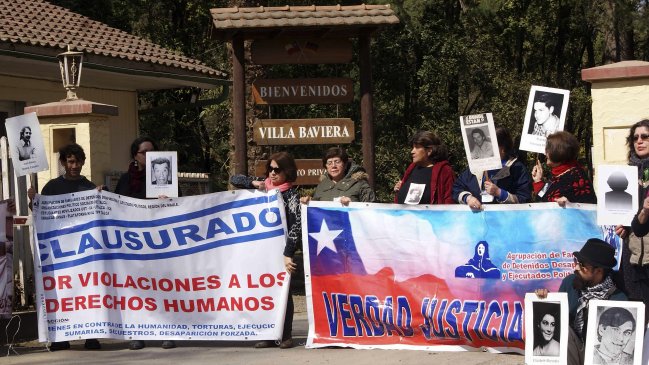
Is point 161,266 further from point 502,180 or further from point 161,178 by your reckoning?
point 502,180

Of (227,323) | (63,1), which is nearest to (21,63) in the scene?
(227,323)

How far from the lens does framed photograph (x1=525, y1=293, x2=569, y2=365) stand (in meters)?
7.23

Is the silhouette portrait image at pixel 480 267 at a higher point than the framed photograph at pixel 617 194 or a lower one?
lower

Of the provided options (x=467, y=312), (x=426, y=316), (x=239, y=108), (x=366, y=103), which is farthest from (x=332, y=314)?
(x=366, y=103)

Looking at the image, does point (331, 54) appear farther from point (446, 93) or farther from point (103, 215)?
point (446, 93)

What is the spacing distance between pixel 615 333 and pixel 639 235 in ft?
2.19

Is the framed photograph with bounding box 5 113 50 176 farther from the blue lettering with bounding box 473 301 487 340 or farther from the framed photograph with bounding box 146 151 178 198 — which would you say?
the blue lettering with bounding box 473 301 487 340

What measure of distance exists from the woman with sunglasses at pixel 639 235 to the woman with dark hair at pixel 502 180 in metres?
1.50

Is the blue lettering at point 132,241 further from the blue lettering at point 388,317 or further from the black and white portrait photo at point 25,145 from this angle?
the blue lettering at point 388,317

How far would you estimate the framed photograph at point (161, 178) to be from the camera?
9.43 m

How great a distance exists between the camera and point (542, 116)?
29.5 feet

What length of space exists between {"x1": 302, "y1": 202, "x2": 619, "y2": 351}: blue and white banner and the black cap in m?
1.20

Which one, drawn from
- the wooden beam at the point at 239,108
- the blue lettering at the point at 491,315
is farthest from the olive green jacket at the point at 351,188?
the wooden beam at the point at 239,108

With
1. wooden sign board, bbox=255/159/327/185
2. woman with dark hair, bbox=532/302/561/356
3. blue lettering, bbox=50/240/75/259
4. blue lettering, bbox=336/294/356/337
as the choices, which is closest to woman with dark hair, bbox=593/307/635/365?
woman with dark hair, bbox=532/302/561/356
